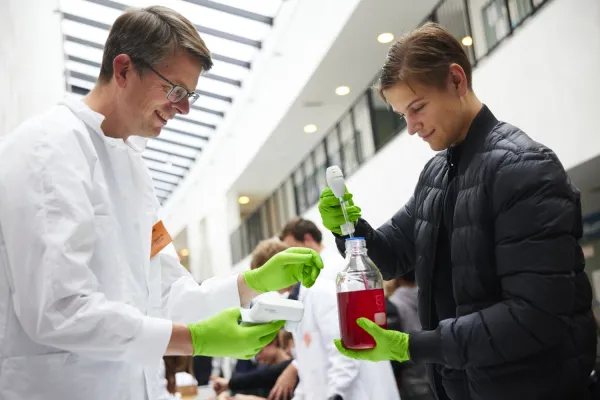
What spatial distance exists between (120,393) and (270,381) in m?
2.75

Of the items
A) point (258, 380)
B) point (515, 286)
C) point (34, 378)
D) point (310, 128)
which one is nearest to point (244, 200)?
point (310, 128)

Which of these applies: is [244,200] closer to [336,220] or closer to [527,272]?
[336,220]

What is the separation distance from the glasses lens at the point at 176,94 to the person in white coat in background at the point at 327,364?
5.60 ft

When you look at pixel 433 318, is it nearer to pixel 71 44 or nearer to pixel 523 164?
pixel 523 164

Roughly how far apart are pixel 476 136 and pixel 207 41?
10.9m

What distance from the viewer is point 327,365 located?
11.3ft

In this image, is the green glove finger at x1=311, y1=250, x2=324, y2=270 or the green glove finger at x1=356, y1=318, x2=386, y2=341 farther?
the green glove finger at x1=311, y1=250, x2=324, y2=270

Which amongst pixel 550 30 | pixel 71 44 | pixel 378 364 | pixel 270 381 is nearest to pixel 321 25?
pixel 550 30

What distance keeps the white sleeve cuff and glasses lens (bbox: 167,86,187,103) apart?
722 millimetres

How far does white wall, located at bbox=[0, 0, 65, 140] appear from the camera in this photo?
299cm

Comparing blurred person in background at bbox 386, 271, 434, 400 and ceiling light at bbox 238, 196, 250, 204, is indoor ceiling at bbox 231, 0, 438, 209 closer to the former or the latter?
ceiling light at bbox 238, 196, 250, 204

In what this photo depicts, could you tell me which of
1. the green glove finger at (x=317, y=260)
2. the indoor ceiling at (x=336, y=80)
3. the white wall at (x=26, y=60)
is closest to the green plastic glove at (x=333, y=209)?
the green glove finger at (x=317, y=260)

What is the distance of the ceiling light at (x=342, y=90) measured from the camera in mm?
11328

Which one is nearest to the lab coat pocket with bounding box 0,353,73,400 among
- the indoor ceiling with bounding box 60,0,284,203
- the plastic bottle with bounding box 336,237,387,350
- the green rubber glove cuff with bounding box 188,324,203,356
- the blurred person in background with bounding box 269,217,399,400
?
the green rubber glove cuff with bounding box 188,324,203,356
